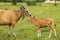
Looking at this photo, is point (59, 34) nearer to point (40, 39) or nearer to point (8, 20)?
point (40, 39)

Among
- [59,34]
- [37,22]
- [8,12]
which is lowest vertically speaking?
[59,34]

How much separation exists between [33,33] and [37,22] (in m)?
1.14

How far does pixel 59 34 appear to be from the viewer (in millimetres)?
12734

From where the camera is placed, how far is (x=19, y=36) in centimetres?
1202

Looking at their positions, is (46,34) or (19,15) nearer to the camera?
(19,15)

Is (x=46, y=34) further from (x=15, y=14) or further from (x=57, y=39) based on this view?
(x=15, y=14)

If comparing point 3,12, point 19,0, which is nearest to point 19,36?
point 3,12

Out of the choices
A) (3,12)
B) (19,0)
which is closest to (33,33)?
(3,12)

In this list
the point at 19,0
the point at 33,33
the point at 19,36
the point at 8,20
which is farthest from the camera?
the point at 19,0

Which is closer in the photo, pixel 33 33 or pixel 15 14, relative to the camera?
pixel 15 14

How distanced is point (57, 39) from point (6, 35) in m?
2.57

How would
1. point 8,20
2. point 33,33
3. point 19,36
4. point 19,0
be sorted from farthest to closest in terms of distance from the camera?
1. point 19,0
2. point 33,33
3. point 19,36
4. point 8,20

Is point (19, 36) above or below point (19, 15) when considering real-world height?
below

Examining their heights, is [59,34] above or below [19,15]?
below
